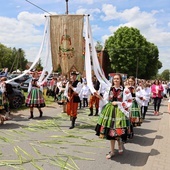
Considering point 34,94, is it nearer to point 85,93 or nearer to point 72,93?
point 72,93

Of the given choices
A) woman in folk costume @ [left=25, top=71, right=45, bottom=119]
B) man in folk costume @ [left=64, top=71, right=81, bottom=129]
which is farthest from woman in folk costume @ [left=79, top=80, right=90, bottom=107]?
man in folk costume @ [left=64, top=71, right=81, bottom=129]

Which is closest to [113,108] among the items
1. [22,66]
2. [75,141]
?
[75,141]

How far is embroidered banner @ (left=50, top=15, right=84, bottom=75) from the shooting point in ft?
26.5

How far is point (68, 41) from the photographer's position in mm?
8164

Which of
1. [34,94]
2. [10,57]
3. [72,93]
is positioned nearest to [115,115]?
[72,93]

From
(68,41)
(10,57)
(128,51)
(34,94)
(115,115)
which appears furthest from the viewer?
(10,57)

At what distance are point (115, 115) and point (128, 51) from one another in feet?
125

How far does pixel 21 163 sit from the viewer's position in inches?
189

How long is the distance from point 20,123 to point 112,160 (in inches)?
178

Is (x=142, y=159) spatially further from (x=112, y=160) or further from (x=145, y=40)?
(x=145, y=40)

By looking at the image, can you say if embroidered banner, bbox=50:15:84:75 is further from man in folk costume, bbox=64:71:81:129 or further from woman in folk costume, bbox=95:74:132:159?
woman in folk costume, bbox=95:74:132:159

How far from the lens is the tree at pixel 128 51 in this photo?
138ft

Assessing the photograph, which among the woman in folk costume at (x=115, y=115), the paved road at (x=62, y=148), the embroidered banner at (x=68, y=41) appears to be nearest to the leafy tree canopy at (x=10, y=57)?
the embroidered banner at (x=68, y=41)

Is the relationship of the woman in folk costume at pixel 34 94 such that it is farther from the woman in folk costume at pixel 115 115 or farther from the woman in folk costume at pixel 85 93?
the woman in folk costume at pixel 85 93
